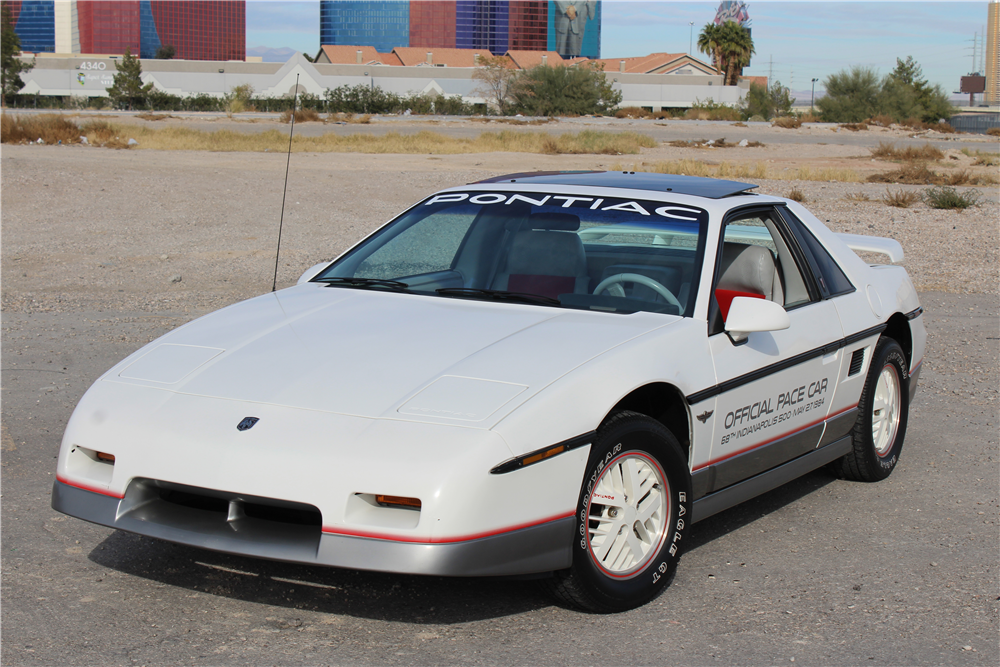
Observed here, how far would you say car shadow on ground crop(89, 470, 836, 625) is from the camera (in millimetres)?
3432

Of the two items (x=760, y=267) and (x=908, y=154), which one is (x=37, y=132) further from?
(x=760, y=267)

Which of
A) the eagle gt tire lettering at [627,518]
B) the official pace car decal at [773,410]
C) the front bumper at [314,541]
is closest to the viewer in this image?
the front bumper at [314,541]

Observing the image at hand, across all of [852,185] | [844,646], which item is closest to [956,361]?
[844,646]

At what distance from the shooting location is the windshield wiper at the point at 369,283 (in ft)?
14.7

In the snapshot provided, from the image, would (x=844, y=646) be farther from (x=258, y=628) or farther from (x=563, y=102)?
(x=563, y=102)

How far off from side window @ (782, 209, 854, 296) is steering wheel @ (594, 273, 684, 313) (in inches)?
40.6

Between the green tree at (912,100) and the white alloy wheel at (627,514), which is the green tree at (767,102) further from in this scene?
the white alloy wheel at (627,514)

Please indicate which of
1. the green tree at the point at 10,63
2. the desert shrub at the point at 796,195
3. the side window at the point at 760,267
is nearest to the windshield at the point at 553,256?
the side window at the point at 760,267

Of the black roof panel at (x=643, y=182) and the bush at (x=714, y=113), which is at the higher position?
the bush at (x=714, y=113)

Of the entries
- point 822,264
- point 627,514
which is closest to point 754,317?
point 627,514

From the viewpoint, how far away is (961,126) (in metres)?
78.9

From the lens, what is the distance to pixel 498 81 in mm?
83438

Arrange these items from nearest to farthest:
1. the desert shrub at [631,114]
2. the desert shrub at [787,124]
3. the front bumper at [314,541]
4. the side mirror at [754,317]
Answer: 1. the front bumper at [314,541]
2. the side mirror at [754,317]
3. the desert shrub at [787,124]
4. the desert shrub at [631,114]

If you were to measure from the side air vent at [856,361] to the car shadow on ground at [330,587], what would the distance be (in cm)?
210
